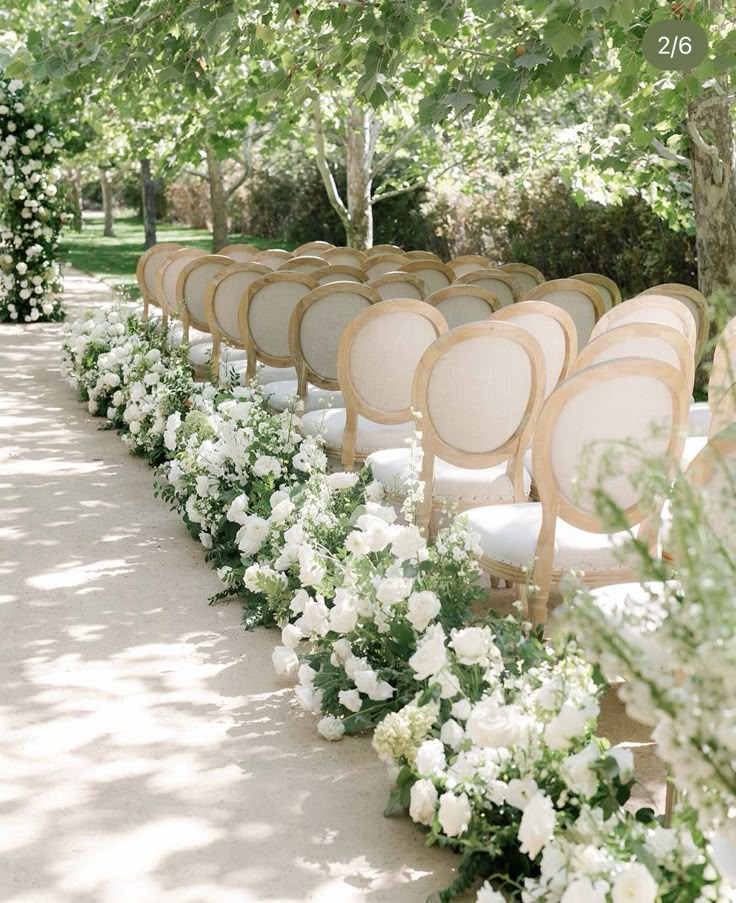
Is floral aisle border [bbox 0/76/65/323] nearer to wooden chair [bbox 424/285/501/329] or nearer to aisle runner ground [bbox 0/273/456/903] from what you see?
wooden chair [bbox 424/285/501/329]

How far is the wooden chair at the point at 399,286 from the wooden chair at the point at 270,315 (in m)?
0.47

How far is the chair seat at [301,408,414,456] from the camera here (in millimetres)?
5742

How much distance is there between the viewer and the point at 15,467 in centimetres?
734

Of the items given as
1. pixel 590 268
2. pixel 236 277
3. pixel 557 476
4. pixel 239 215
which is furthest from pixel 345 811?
pixel 239 215

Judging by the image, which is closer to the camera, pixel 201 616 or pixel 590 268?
pixel 201 616

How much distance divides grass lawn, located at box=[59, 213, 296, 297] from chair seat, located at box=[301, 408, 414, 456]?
936cm

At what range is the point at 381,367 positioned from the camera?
5602 mm

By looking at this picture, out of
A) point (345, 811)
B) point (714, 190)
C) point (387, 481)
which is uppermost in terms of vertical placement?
point (714, 190)

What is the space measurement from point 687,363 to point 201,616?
221 centimetres

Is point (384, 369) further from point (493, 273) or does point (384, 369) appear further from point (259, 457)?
point (493, 273)

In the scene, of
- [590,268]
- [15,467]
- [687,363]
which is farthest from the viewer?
[590,268]

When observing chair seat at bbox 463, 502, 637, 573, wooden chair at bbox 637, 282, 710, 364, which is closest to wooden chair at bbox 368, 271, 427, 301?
wooden chair at bbox 637, 282, 710, 364

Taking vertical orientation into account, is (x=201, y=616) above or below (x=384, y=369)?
below

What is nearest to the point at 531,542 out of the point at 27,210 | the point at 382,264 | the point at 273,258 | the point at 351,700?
the point at 351,700
